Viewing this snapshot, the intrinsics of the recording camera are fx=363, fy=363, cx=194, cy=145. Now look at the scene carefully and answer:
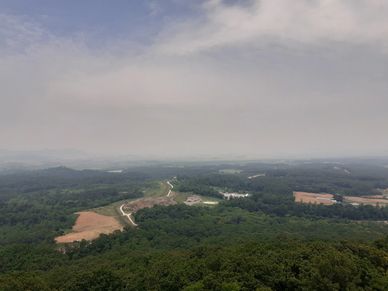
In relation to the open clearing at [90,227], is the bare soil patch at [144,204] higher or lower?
higher

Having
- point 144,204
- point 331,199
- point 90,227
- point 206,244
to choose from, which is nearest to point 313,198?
point 331,199

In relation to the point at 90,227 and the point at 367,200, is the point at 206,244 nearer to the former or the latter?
the point at 90,227

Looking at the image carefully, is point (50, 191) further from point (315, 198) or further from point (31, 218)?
point (315, 198)

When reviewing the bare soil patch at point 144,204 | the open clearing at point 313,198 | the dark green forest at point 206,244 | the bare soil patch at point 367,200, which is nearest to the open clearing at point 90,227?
the dark green forest at point 206,244

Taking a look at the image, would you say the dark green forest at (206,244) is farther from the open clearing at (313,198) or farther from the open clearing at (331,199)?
the open clearing at (331,199)

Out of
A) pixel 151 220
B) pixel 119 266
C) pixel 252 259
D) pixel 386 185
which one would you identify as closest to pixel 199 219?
pixel 151 220

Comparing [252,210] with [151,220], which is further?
[252,210]
